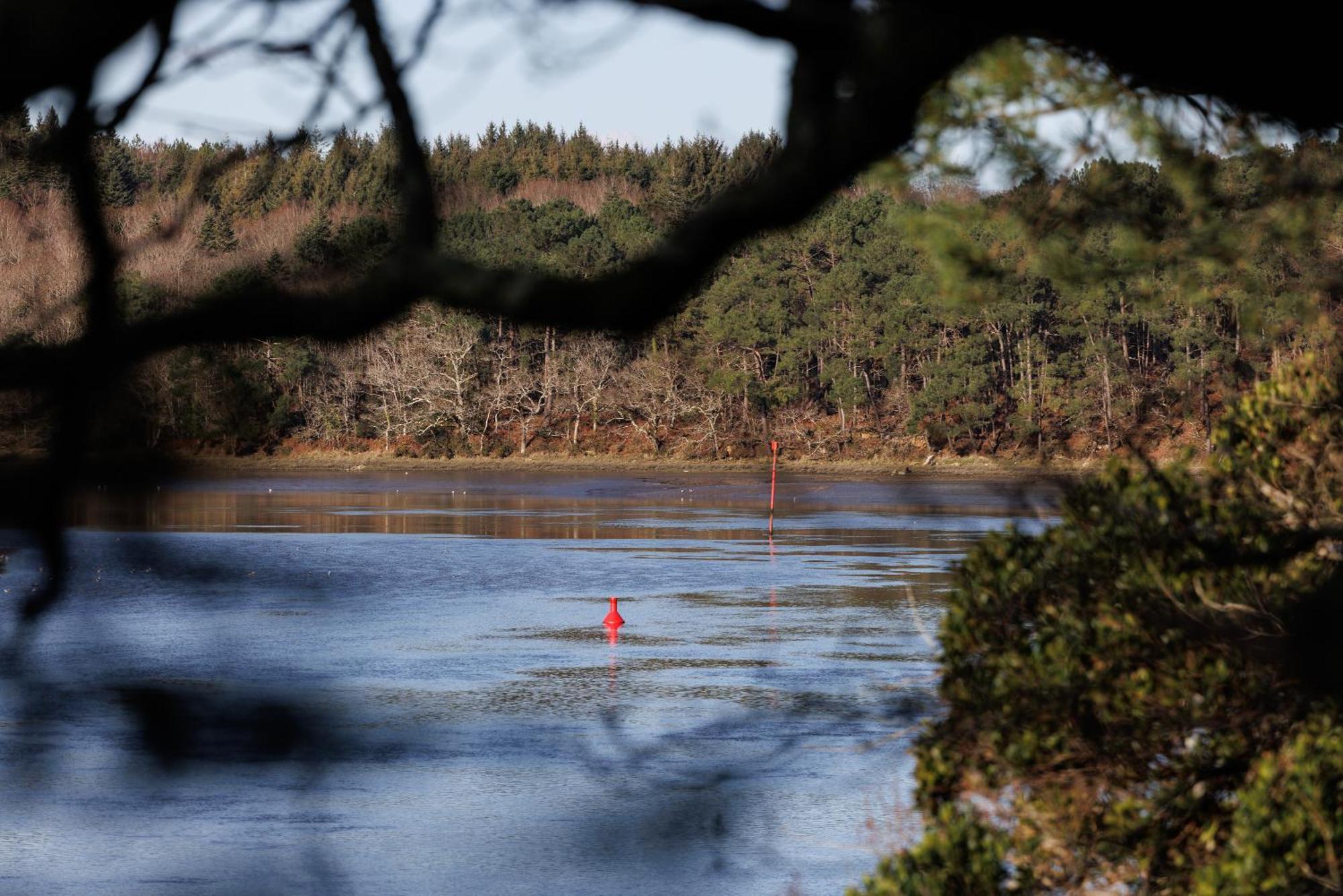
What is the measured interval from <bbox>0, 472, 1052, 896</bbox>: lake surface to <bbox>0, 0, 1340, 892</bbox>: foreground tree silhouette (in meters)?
0.22

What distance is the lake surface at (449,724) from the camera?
9.41 ft

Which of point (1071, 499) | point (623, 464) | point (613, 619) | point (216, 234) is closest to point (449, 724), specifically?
point (613, 619)

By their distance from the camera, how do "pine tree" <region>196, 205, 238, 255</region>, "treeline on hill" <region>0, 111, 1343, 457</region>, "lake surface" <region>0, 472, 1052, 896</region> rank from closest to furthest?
1. "lake surface" <region>0, 472, 1052, 896</region>
2. "pine tree" <region>196, 205, 238, 255</region>
3. "treeline on hill" <region>0, 111, 1343, 457</region>

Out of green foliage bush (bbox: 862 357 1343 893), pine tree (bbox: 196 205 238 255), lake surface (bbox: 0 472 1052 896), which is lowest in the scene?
lake surface (bbox: 0 472 1052 896)

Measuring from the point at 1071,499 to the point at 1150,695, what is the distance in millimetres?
841

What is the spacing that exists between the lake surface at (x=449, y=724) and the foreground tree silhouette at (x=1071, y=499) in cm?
22

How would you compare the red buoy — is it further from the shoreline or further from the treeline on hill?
the shoreline

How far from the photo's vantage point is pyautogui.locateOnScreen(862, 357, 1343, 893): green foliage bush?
5938 millimetres

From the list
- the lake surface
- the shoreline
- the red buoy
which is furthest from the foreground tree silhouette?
the shoreline

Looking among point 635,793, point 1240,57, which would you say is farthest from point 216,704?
point 635,793

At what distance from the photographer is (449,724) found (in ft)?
56.4

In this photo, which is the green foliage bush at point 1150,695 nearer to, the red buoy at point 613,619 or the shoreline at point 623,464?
the red buoy at point 613,619

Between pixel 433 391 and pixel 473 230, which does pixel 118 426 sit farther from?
pixel 433 391

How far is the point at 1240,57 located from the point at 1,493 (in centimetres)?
212
